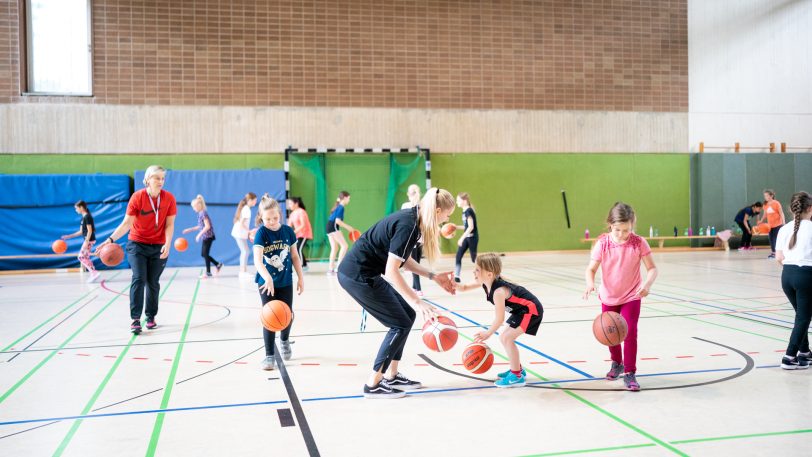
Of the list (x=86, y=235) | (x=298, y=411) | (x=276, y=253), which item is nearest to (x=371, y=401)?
(x=298, y=411)

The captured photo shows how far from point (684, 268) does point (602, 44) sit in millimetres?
8763

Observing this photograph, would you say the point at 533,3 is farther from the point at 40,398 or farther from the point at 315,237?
the point at 40,398

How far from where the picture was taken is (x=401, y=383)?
5.24 meters

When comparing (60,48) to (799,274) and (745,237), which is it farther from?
(745,237)

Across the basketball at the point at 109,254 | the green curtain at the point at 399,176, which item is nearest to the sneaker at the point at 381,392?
the basketball at the point at 109,254

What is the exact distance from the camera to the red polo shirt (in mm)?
7605

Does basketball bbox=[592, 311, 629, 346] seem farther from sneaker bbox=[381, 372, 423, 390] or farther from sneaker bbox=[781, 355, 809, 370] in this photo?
sneaker bbox=[781, 355, 809, 370]

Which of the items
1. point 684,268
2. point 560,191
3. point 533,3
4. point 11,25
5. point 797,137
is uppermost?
point 533,3

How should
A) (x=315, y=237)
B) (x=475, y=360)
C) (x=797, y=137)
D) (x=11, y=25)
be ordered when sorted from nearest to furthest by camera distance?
(x=475, y=360)
(x=11, y=25)
(x=315, y=237)
(x=797, y=137)

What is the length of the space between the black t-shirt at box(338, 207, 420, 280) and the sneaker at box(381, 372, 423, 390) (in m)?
0.89

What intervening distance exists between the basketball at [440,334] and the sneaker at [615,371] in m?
1.43

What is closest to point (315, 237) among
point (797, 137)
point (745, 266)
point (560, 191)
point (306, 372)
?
point (560, 191)

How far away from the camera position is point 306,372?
585 cm

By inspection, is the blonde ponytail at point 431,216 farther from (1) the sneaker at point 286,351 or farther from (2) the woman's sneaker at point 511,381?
(1) the sneaker at point 286,351
